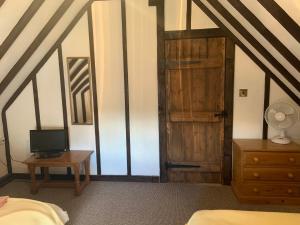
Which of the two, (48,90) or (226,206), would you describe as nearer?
(226,206)

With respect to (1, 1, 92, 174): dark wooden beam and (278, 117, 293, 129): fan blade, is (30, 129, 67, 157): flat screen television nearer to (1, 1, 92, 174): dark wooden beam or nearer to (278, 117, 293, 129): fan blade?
(1, 1, 92, 174): dark wooden beam

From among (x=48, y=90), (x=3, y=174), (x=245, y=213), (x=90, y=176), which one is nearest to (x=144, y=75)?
(x=48, y=90)

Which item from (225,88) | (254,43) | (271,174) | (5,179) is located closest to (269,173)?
(271,174)

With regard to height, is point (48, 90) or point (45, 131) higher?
point (48, 90)

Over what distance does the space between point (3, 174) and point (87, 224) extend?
6.31 feet

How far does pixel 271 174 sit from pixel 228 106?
100cm

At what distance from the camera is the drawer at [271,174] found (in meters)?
2.93

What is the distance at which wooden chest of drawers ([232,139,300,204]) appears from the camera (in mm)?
2920

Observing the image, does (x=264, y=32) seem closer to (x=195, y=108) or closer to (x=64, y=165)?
(x=195, y=108)

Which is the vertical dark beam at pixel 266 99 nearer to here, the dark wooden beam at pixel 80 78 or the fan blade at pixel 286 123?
the fan blade at pixel 286 123

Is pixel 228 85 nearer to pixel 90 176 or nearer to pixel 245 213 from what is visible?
pixel 245 213

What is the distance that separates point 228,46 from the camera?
3.29 metres

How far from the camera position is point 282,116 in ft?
9.98

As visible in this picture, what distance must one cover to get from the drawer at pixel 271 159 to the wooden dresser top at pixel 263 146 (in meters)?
0.06
